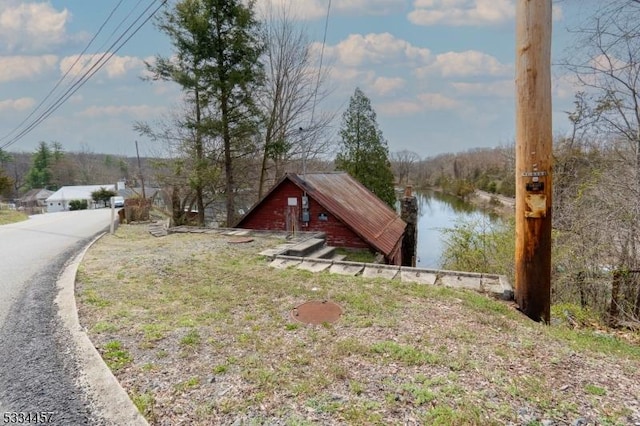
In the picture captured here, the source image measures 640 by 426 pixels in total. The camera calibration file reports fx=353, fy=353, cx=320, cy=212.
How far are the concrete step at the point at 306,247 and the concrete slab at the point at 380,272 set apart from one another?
5.45 ft

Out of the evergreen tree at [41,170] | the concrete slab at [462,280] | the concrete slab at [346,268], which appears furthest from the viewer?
the evergreen tree at [41,170]

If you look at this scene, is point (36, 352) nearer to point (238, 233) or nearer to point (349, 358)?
point (349, 358)

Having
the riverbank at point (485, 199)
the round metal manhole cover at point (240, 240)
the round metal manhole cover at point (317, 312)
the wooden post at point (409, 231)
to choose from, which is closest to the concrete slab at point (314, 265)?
the round metal manhole cover at point (317, 312)

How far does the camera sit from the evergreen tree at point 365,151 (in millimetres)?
27312

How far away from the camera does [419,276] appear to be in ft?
18.4

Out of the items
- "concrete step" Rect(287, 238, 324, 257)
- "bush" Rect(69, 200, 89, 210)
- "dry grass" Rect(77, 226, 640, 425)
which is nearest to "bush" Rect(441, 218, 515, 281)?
"concrete step" Rect(287, 238, 324, 257)

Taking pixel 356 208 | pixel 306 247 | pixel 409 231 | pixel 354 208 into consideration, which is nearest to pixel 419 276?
pixel 306 247

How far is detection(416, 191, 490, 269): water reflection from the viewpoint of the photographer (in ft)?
50.2

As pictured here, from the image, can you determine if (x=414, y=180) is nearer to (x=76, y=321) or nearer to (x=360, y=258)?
(x=360, y=258)

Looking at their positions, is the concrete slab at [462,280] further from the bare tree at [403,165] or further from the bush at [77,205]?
the bare tree at [403,165]

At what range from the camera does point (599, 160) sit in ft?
26.5

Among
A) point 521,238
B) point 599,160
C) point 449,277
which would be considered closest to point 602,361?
point 521,238

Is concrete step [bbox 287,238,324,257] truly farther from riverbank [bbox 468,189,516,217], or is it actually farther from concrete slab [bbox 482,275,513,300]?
riverbank [bbox 468,189,516,217]

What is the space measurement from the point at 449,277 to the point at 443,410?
11.3ft
